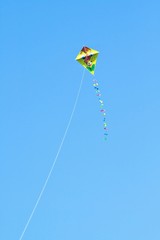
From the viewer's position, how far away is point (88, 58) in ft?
70.2

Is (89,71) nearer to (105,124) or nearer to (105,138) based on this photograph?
(105,124)

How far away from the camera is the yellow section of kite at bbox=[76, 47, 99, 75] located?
2127 centimetres

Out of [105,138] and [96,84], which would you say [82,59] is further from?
[105,138]

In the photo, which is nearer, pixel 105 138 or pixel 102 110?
pixel 105 138

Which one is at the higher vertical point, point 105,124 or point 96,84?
point 96,84

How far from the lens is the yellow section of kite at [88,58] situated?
837 inches

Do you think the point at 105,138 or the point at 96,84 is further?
the point at 96,84

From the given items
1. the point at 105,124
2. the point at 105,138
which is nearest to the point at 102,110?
the point at 105,124

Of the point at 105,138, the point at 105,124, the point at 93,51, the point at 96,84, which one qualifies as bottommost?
the point at 105,138

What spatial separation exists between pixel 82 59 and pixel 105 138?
210 inches

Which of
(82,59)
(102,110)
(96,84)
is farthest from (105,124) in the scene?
(82,59)

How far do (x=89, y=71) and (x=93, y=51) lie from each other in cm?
120

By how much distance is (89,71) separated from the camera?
21.4 m

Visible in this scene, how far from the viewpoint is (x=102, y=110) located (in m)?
20.8
